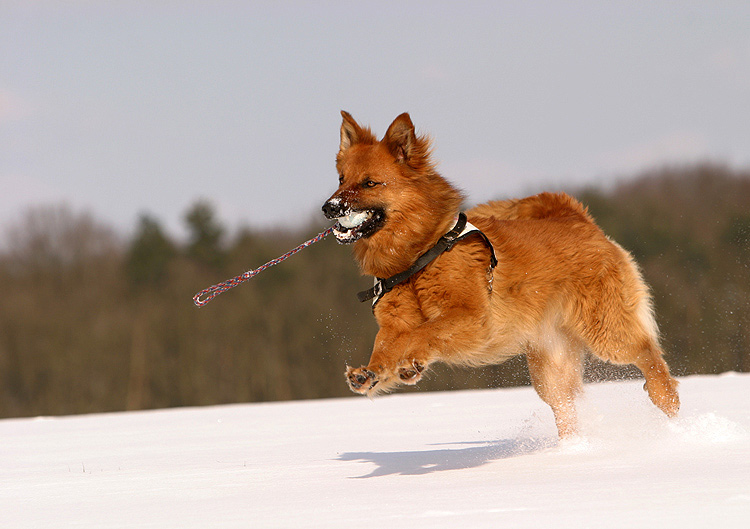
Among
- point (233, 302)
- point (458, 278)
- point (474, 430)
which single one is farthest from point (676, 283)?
point (458, 278)

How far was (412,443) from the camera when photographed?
7090 mm

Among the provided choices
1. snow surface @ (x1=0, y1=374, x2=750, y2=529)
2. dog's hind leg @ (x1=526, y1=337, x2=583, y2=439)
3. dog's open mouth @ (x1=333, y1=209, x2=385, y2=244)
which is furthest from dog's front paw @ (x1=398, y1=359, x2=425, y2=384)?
Result: dog's hind leg @ (x1=526, y1=337, x2=583, y2=439)

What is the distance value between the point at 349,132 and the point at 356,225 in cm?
90

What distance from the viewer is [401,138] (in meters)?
5.42

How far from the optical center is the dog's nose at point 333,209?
498 cm

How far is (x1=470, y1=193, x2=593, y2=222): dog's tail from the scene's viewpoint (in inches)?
257

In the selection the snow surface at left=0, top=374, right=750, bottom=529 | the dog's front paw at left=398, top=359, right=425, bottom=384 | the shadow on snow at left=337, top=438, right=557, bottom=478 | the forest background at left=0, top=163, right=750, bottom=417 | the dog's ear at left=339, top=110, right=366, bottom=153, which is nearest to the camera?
the snow surface at left=0, top=374, right=750, bottom=529

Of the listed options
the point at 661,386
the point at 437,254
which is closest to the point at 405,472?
the point at 437,254

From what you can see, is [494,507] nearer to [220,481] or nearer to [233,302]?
[220,481]

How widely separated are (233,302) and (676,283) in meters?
13.3

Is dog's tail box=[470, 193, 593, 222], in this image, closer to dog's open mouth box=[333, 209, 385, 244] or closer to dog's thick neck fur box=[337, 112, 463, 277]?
dog's thick neck fur box=[337, 112, 463, 277]

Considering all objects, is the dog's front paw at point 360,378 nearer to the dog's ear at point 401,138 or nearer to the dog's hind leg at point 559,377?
the dog's ear at point 401,138

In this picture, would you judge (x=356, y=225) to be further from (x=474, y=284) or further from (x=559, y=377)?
(x=559, y=377)

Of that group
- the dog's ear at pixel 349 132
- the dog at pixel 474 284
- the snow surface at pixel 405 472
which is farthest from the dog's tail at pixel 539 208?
the snow surface at pixel 405 472
